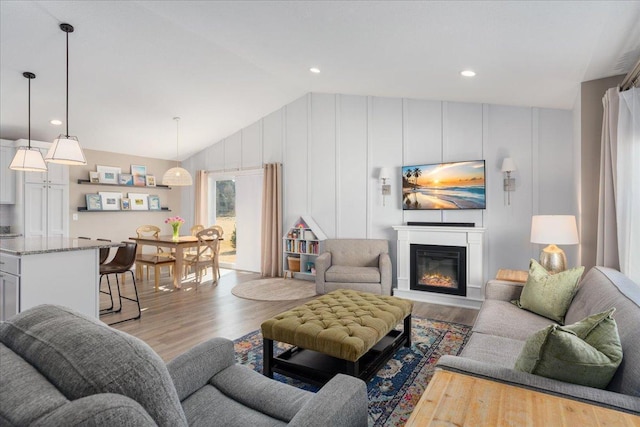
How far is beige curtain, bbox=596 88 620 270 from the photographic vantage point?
8.87 feet

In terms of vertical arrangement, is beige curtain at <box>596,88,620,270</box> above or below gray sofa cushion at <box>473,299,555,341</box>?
above

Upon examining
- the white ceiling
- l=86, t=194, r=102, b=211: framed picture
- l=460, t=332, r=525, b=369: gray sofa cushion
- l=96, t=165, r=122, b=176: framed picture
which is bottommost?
l=460, t=332, r=525, b=369: gray sofa cushion

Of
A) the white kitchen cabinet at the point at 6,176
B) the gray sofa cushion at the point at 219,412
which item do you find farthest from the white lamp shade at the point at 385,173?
the white kitchen cabinet at the point at 6,176

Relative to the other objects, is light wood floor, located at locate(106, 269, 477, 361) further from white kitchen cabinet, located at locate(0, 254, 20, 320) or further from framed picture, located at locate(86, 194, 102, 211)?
framed picture, located at locate(86, 194, 102, 211)

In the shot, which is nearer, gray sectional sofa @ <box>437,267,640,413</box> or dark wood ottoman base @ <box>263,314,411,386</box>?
gray sectional sofa @ <box>437,267,640,413</box>

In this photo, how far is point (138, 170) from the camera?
695 centimetres

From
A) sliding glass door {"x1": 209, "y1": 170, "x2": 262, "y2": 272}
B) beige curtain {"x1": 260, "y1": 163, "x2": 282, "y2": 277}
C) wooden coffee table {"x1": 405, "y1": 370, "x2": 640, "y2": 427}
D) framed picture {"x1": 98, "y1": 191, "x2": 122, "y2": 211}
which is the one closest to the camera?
wooden coffee table {"x1": 405, "y1": 370, "x2": 640, "y2": 427}

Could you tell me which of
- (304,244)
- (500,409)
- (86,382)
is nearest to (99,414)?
(86,382)

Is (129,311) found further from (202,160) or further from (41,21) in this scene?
(202,160)

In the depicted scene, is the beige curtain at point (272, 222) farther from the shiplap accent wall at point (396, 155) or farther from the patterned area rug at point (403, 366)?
A: the patterned area rug at point (403, 366)

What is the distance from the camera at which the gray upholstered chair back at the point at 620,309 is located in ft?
4.25

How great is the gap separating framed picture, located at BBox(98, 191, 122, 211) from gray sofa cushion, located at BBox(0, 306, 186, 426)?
632 cm

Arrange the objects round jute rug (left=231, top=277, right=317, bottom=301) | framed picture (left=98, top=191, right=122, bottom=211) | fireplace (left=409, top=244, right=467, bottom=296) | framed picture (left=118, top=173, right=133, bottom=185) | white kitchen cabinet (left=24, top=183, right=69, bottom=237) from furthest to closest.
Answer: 1. framed picture (left=118, top=173, right=133, bottom=185)
2. framed picture (left=98, top=191, right=122, bottom=211)
3. white kitchen cabinet (left=24, top=183, right=69, bottom=237)
4. round jute rug (left=231, top=277, right=317, bottom=301)
5. fireplace (left=409, top=244, right=467, bottom=296)

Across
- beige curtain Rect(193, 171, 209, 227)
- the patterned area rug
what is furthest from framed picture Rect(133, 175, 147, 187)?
the patterned area rug
